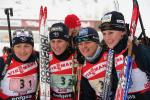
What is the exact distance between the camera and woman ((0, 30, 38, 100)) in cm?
372

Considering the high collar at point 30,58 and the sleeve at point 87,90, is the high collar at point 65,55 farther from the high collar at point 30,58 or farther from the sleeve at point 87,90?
the sleeve at point 87,90

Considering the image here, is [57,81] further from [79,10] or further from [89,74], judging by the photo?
[79,10]

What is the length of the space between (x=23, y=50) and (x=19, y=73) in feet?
0.86

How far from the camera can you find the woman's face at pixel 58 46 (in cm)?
375

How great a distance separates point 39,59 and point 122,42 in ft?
3.50

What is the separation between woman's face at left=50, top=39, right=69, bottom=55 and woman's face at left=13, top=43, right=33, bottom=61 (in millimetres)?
234

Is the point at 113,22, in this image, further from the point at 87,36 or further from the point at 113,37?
the point at 87,36

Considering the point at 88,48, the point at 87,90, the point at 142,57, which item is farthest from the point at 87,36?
the point at 142,57

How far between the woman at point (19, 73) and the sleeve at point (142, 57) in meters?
1.26

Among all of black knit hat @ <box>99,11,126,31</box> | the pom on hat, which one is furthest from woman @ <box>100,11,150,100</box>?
the pom on hat

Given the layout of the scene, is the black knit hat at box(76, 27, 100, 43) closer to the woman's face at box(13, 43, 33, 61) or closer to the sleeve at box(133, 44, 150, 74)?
the woman's face at box(13, 43, 33, 61)

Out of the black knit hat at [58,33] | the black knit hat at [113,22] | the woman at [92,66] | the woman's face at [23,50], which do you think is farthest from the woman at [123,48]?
the woman's face at [23,50]

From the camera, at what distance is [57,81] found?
149 inches

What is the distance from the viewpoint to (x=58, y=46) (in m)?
3.75
